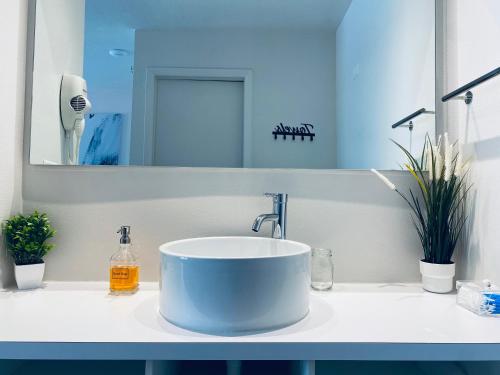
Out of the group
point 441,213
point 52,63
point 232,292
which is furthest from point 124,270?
point 441,213

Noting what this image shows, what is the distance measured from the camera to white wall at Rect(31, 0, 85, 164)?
103cm

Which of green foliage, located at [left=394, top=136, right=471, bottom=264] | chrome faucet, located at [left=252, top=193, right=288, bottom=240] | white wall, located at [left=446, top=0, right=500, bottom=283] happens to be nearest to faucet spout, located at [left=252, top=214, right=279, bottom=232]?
chrome faucet, located at [left=252, top=193, right=288, bottom=240]

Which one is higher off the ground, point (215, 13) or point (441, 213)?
point (215, 13)

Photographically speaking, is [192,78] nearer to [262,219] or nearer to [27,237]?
[262,219]

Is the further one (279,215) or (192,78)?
(192,78)

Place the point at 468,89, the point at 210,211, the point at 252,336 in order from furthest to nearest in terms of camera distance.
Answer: the point at 210,211
the point at 468,89
the point at 252,336

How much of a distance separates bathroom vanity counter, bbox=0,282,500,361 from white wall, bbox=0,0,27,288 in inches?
10.7

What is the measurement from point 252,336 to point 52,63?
100 centimetres

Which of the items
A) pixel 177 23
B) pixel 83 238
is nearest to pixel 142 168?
pixel 83 238

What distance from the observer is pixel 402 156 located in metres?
1.09

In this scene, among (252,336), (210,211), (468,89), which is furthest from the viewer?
(210,211)

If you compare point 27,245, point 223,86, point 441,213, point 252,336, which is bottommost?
point 252,336

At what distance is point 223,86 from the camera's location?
42.5 inches

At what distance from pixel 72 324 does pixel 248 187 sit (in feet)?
1.90
